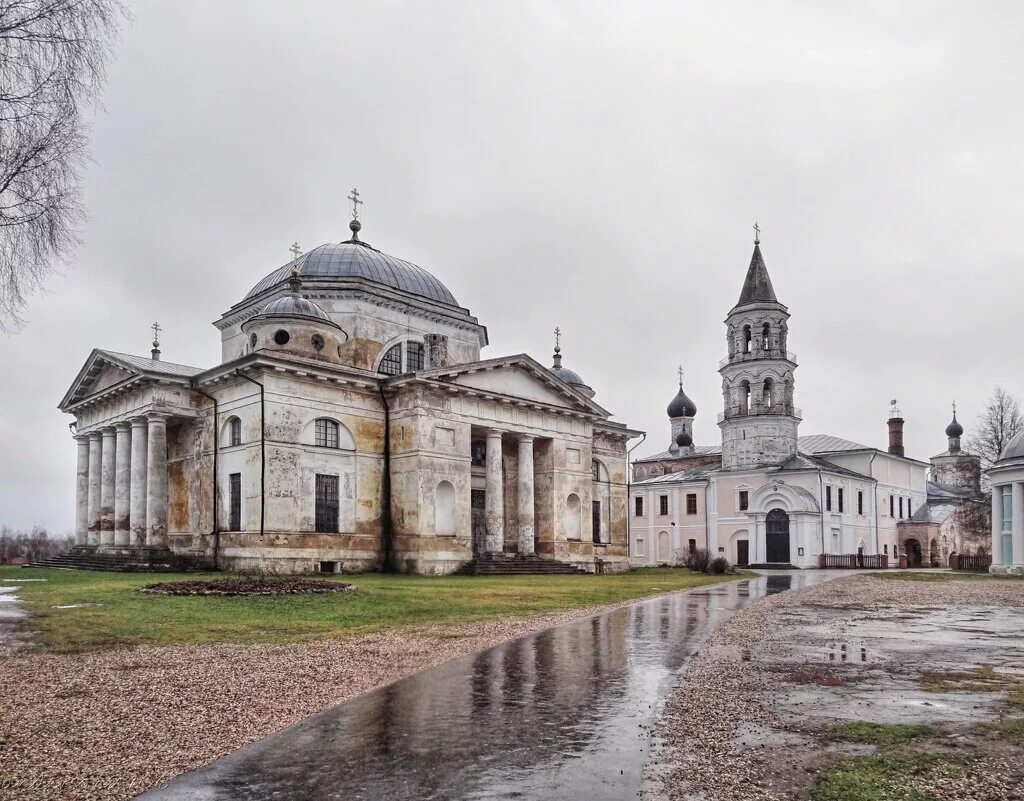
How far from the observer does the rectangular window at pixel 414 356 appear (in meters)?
40.4

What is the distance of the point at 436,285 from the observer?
43.4 meters

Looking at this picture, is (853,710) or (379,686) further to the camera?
(379,686)

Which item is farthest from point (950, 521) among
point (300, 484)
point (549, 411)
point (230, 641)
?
point (230, 641)

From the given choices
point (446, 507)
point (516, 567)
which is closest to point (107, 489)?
point (446, 507)

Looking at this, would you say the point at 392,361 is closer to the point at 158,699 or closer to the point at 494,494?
the point at 494,494

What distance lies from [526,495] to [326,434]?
949cm

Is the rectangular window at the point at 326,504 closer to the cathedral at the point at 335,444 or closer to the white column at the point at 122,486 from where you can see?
the cathedral at the point at 335,444

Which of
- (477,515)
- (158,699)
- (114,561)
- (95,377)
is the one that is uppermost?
(95,377)

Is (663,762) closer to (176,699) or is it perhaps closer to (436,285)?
(176,699)

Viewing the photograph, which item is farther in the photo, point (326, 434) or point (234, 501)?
point (326, 434)

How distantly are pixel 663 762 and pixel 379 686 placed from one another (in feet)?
12.2

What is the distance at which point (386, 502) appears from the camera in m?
34.4

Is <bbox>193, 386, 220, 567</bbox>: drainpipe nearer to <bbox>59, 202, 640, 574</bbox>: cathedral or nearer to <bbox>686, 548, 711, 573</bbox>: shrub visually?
<bbox>59, 202, 640, 574</bbox>: cathedral

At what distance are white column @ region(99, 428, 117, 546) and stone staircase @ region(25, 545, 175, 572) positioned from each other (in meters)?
0.82
